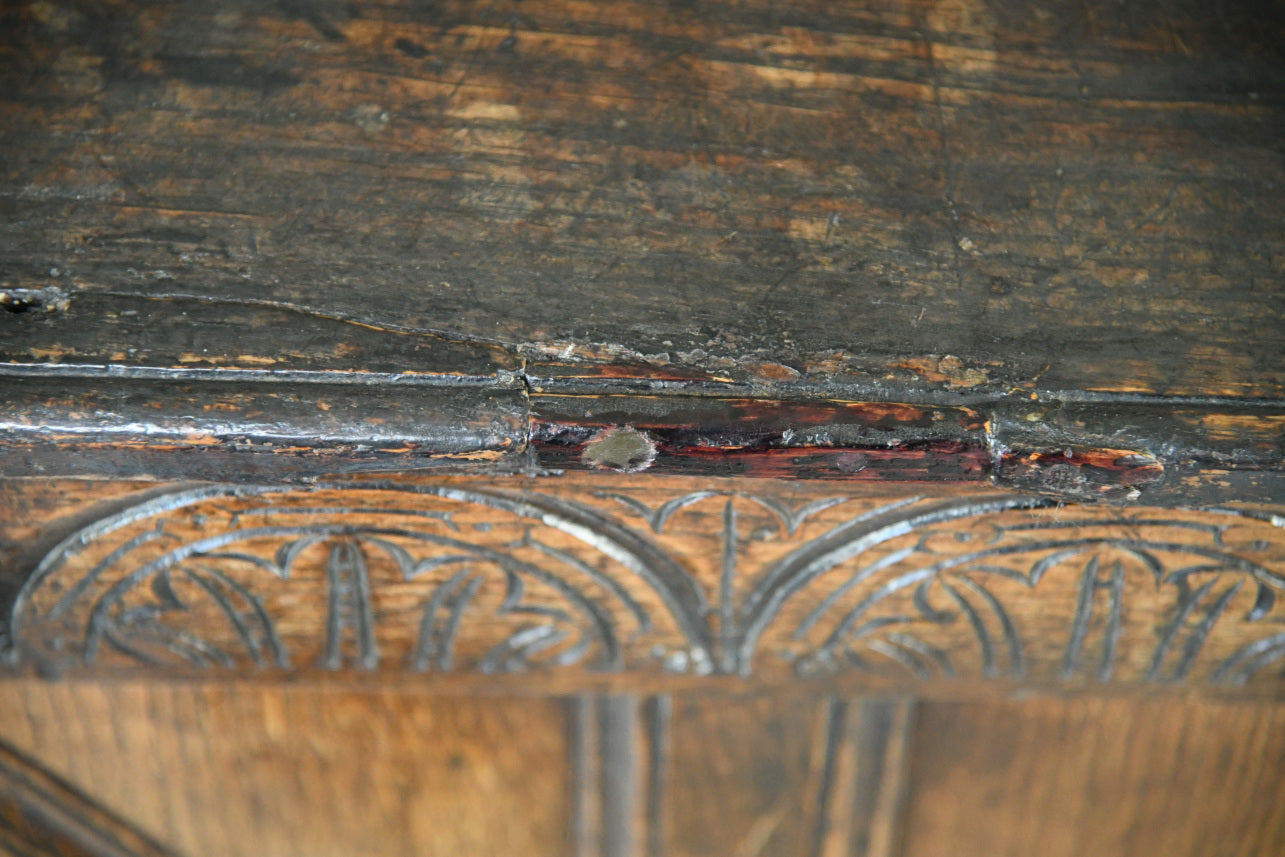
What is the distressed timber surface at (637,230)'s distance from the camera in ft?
1.32

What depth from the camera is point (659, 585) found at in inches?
19.3

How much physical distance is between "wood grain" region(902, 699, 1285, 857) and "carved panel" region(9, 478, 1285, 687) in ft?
0.51

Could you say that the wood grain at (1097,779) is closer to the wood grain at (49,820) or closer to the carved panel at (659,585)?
the carved panel at (659,585)

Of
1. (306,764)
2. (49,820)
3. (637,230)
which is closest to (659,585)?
(637,230)

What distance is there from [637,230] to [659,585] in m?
0.19

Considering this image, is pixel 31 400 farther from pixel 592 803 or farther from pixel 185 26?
pixel 592 803

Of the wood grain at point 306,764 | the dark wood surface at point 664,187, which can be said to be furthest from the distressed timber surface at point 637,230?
the wood grain at point 306,764

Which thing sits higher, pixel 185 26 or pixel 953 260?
pixel 185 26

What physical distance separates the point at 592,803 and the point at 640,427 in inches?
17.3

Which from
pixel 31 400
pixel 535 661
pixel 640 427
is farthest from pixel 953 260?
pixel 31 400

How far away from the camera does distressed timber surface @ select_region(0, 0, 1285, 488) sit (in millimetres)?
401

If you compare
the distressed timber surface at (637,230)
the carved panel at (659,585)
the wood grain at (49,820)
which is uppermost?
the distressed timber surface at (637,230)

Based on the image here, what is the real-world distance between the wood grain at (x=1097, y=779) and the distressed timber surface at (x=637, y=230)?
0.34 metres

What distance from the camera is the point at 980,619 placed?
52 centimetres
